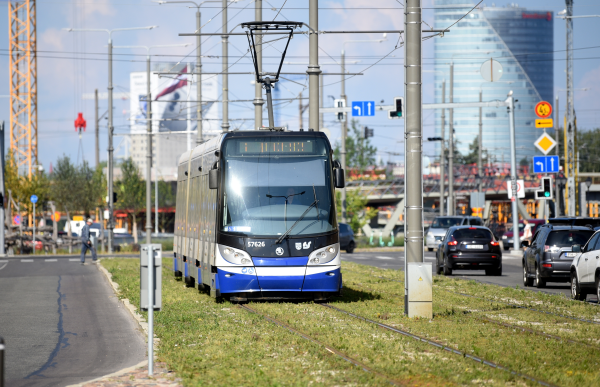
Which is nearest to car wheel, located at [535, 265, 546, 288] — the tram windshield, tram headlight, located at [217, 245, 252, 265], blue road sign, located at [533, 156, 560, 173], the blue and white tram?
the blue and white tram

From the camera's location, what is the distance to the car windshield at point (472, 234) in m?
29.6

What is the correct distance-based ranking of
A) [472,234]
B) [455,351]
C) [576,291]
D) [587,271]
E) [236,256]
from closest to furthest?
1. [455,351]
2. [236,256]
3. [587,271]
4. [576,291]
5. [472,234]

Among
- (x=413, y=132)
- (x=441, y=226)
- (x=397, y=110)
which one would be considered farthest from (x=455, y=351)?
(x=441, y=226)

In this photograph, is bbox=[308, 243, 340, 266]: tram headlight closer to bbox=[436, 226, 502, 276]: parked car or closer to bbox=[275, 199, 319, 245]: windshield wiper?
bbox=[275, 199, 319, 245]: windshield wiper

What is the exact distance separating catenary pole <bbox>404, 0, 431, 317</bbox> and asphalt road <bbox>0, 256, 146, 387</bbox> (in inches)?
180

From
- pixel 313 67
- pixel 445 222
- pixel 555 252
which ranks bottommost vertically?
pixel 555 252

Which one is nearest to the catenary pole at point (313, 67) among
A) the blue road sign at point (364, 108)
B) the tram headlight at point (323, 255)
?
the tram headlight at point (323, 255)

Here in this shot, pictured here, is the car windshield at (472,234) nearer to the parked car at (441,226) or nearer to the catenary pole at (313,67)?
the catenary pole at (313,67)

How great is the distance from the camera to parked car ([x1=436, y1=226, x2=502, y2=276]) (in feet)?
96.1

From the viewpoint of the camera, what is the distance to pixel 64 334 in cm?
1371

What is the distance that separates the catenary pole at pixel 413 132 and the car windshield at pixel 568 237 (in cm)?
958

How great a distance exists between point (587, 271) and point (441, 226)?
31556 mm

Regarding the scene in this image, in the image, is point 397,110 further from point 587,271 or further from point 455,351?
point 455,351

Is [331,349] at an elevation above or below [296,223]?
below
